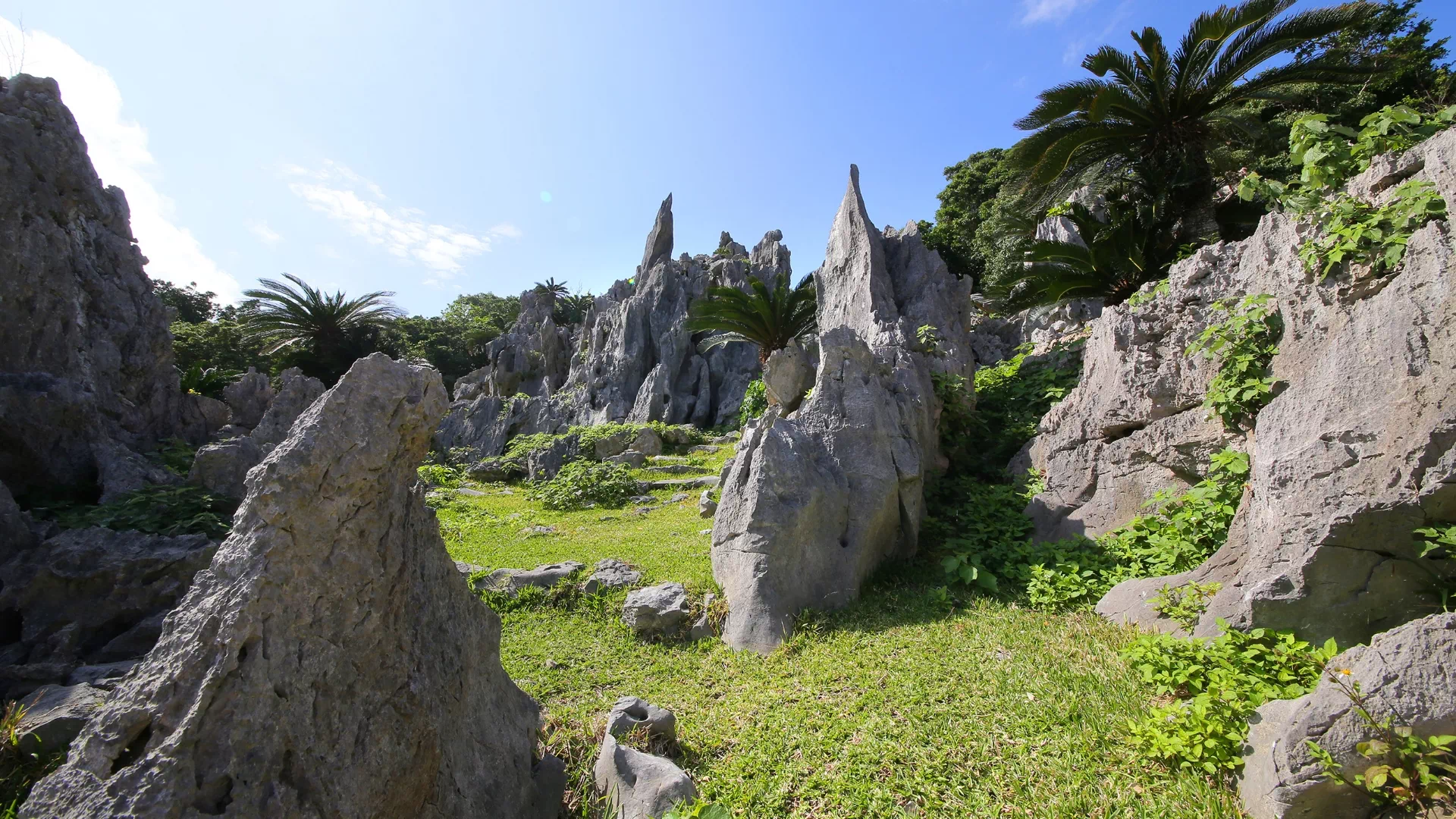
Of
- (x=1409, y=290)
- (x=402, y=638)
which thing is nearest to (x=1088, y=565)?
(x=1409, y=290)

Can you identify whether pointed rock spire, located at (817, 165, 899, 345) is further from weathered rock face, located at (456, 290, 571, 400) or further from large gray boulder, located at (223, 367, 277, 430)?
weathered rock face, located at (456, 290, 571, 400)

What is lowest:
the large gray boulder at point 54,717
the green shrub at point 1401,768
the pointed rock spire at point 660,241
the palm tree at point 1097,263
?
the green shrub at point 1401,768

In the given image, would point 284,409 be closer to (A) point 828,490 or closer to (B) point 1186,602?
(A) point 828,490

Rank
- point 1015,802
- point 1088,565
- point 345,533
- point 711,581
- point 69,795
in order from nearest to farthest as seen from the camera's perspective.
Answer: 1. point 69,795
2. point 345,533
3. point 1015,802
4. point 1088,565
5. point 711,581

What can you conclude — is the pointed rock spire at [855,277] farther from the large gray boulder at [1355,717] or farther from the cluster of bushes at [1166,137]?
the large gray boulder at [1355,717]

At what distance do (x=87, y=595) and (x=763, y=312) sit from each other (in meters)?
16.0

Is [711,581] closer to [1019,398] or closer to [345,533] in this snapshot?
[345,533]

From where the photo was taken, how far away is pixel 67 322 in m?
9.11

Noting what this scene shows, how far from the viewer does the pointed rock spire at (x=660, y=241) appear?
Result: 38031mm

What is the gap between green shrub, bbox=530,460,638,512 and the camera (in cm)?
1562

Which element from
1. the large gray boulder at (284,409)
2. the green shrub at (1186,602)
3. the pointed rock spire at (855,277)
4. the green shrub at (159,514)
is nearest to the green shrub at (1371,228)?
the green shrub at (1186,602)

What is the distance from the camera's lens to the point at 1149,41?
34.4ft

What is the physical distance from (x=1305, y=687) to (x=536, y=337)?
37281mm

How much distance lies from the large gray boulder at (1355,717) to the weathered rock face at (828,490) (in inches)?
165
